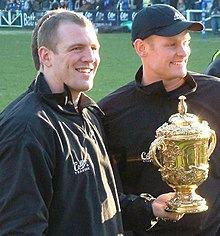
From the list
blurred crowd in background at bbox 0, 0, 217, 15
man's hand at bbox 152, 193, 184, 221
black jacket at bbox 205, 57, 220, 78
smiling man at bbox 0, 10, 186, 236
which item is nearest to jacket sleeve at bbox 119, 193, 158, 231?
man's hand at bbox 152, 193, 184, 221

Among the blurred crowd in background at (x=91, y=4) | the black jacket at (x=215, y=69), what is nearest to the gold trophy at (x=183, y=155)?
the black jacket at (x=215, y=69)

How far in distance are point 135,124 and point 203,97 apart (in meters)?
0.41

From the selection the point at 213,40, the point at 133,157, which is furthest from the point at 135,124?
the point at 213,40

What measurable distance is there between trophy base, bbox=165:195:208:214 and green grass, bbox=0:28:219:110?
916 centimetres

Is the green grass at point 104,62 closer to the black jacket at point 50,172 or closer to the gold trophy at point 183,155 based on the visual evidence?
the gold trophy at point 183,155

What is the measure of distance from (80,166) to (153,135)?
1.07 meters

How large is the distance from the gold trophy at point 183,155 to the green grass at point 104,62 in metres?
9.15

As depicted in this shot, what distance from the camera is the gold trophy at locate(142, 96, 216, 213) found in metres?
3.85

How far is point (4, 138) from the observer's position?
3223 mm

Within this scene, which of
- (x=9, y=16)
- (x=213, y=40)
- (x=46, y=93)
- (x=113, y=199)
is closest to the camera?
(x=46, y=93)

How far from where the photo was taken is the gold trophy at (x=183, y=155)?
385cm

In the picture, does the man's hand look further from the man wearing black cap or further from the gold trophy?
the man wearing black cap

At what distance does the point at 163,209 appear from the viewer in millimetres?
3990

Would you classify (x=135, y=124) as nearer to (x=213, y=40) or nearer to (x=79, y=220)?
(x=79, y=220)
